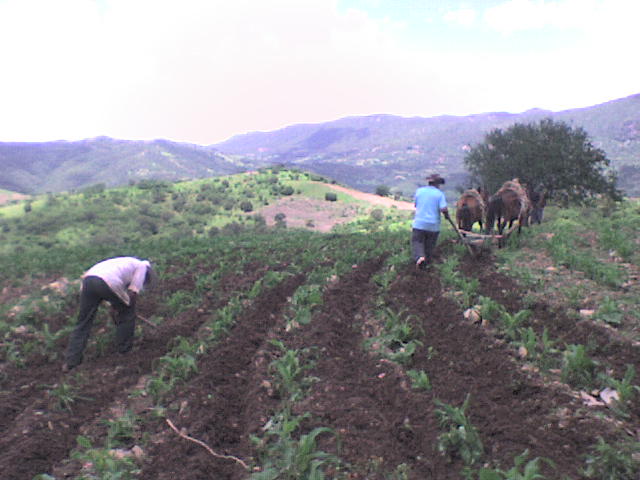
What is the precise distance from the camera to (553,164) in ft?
85.8

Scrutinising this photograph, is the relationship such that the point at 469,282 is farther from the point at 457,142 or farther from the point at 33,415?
the point at 457,142

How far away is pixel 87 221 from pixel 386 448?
4303 cm

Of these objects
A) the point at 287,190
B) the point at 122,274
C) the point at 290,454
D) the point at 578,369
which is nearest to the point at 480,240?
the point at 578,369

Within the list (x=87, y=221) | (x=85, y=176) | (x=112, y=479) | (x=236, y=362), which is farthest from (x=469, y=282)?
(x=85, y=176)

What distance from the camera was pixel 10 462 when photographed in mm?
4168

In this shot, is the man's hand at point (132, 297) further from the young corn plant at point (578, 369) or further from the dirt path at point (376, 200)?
the dirt path at point (376, 200)

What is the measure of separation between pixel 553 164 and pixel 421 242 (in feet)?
69.7

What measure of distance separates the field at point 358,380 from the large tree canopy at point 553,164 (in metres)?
18.8

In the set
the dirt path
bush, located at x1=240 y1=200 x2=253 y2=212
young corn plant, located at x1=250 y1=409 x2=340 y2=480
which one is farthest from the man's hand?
the dirt path

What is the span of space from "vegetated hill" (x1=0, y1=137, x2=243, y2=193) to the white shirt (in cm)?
13793

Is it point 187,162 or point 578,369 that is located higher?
point 578,369

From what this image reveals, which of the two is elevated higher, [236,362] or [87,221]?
[236,362]

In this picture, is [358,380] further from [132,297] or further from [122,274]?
[122,274]

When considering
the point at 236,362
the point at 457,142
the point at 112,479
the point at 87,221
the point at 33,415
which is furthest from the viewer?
the point at 457,142
